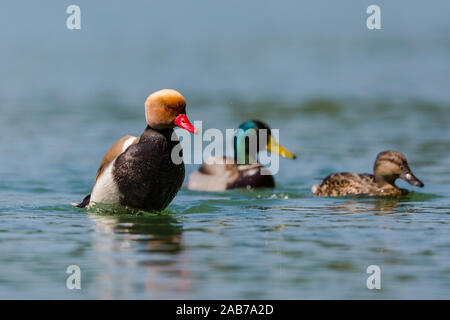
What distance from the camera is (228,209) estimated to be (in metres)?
11.7

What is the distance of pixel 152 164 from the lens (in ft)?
33.5

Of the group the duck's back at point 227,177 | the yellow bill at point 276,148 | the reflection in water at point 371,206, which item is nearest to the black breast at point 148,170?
the reflection in water at point 371,206

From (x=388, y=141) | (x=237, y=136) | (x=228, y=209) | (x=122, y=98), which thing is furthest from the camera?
(x=122, y=98)

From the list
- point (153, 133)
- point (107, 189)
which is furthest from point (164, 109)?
point (107, 189)

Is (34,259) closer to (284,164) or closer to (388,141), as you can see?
(284,164)

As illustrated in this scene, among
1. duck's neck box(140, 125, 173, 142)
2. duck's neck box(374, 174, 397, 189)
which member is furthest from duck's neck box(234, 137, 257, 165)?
duck's neck box(140, 125, 173, 142)

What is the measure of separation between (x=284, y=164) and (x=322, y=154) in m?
0.79

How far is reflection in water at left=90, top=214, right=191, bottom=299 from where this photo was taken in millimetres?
7477

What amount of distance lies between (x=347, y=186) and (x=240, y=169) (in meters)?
2.59

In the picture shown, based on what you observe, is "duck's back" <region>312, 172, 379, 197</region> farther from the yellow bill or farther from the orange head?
the orange head

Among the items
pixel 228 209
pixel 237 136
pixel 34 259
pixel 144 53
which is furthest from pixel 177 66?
pixel 34 259

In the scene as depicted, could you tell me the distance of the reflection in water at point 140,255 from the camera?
7477 millimetres

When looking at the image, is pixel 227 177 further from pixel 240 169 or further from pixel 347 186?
pixel 347 186

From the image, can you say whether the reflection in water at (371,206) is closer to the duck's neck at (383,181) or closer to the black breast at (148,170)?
the duck's neck at (383,181)
